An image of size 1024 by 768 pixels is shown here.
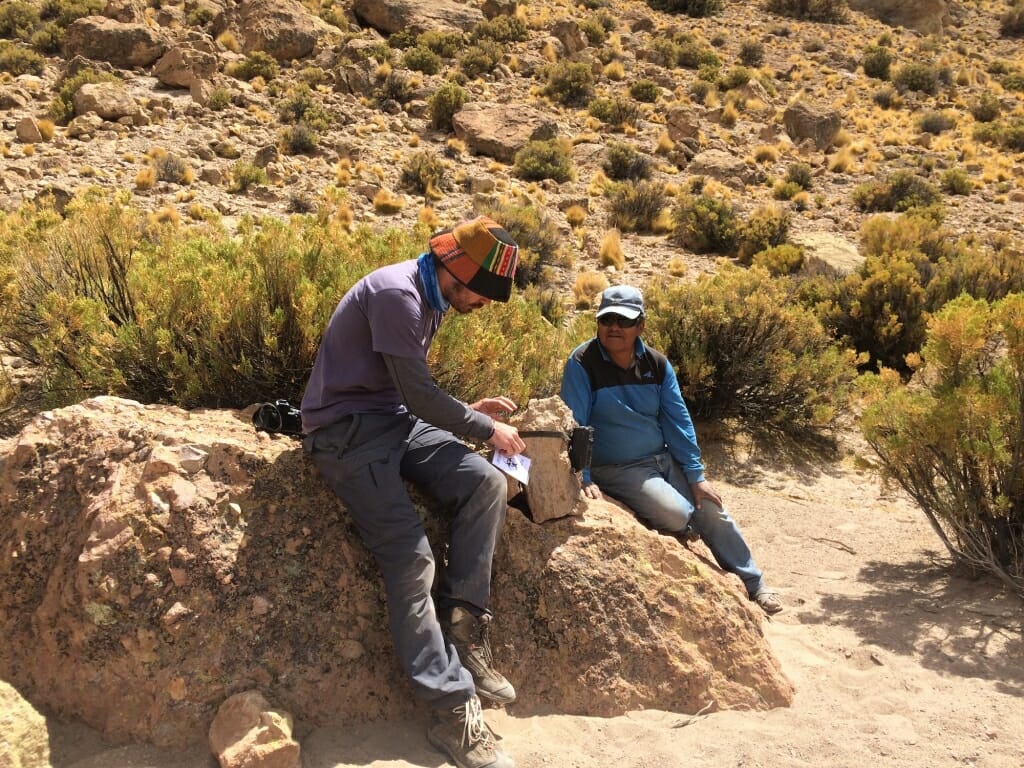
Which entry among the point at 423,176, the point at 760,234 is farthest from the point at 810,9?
the point at 423,176

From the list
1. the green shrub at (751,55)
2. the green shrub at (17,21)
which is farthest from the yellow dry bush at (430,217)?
the green shrub at (751,55)

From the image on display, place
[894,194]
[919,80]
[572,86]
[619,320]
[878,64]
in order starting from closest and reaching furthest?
[619,320] → [894,194] → [572,86] → [919,80] → [878,64]

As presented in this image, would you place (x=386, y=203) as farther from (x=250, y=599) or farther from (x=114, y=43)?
(x=250, y=599)

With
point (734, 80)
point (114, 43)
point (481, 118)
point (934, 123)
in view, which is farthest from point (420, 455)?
point (934, 123)

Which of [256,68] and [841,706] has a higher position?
[256,68]

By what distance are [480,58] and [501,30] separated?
3.09 m

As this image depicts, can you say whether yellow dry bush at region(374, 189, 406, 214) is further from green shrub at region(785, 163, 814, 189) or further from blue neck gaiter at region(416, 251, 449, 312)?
blue neck gaiter at region(416, 251, 449, 312)

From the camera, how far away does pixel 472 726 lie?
263 cm

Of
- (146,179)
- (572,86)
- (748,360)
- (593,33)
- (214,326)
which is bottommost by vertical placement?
(146,179)

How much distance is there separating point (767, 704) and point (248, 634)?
6.81ft

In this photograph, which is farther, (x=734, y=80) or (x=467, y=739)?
(x=734, y=80)

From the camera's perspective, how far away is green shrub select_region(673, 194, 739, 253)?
14281mm

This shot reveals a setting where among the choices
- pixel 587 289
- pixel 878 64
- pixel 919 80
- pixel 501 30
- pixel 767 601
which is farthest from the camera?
pixel 878 64

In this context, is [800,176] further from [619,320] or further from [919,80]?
[619,320]
